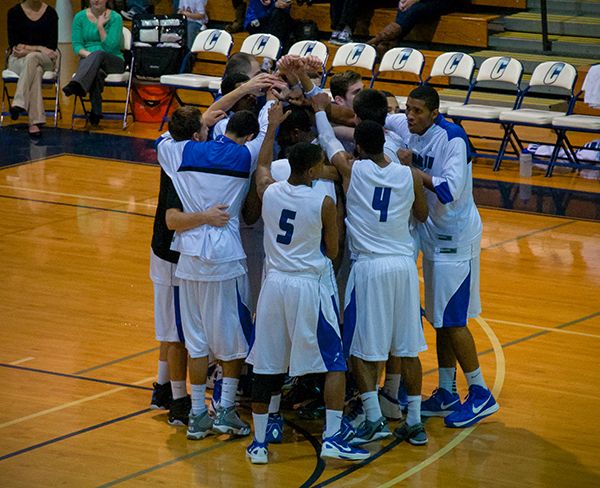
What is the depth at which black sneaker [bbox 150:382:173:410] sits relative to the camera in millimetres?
6645

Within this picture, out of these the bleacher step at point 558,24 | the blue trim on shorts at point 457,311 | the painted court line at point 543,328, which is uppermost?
the bleacher step at point 558,24

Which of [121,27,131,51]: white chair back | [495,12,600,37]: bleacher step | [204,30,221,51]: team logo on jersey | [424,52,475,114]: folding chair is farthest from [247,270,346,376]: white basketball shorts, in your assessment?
[495,12,600,37]: bleacher step

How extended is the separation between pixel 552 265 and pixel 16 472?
5.48m

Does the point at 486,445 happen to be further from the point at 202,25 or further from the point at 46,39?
the point at 202,25

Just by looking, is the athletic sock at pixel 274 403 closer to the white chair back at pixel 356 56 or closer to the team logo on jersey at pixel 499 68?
the team logo on jersey at pixel 499 68

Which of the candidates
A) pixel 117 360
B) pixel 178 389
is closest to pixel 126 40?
pixel 117 360

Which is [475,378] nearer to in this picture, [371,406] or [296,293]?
[371,406]

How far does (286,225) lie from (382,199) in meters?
0.53

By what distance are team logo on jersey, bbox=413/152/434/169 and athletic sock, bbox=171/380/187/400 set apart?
1776mm

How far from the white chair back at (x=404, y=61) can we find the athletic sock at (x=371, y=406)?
839 cm

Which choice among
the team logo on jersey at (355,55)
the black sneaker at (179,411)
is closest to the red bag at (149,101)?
the team logo on jersey at (355,55)

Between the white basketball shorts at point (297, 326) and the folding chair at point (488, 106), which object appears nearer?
the white basketball shorts at point (297, 326)

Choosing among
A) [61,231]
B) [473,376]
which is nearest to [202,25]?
[61,231]

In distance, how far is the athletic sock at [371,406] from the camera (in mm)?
6145
